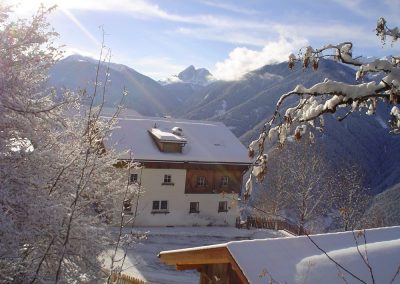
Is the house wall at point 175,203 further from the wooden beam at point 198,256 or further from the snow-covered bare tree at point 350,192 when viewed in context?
Result: the wooden beam at point 198,256

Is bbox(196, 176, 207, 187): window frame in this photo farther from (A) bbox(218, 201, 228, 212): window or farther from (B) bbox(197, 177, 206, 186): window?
(A) bbox(218, 201, 228, 212): window

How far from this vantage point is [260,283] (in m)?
5.75

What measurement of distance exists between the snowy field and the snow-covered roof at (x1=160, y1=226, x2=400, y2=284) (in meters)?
10.7

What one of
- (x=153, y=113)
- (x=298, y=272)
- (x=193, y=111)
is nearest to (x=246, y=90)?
(x=193, y=111)

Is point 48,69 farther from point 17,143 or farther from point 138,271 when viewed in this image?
point 138,271

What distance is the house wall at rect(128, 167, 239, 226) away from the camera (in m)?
27.5

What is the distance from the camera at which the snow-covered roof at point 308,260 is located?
5.65 m

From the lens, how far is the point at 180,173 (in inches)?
1130

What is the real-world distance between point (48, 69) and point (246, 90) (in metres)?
185

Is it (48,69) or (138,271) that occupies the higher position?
(48,69)

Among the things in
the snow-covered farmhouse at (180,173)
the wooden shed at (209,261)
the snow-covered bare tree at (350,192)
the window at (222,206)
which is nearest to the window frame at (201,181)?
the snow-covered farmhouse at (180,173)

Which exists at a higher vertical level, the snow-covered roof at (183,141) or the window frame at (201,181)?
the snow-covered roof at (183,141)

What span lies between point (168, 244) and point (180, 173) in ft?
19.2

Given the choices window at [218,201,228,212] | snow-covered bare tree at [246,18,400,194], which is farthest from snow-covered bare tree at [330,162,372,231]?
snow-covered bare tree at [246,18,400,194]
